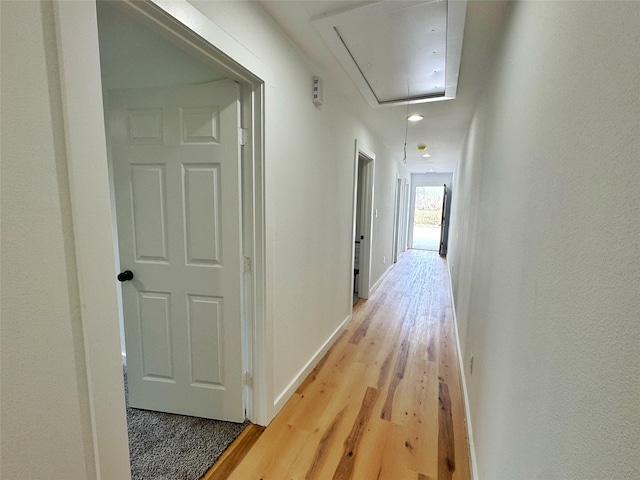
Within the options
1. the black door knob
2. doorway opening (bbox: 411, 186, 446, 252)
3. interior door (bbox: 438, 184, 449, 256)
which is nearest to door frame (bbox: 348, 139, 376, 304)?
the black door knob

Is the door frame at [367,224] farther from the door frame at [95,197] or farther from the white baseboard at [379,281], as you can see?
the door frame at [95,197]

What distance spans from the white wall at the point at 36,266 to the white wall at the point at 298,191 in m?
0.74

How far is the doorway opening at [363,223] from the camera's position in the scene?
158 inches

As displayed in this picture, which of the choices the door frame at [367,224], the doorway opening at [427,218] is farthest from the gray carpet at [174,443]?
the doorway opening at [427,218]

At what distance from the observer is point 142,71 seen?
1758 mm

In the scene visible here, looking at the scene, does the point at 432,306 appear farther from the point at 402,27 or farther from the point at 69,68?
the point at 69,68

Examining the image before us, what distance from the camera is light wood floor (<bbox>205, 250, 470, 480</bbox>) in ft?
5.20

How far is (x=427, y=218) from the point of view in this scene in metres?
9.54

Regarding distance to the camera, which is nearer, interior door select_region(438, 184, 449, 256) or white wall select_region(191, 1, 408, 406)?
white wall select_region(191, 1, 408, 406)

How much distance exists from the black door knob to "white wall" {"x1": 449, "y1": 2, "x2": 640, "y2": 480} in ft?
6.67

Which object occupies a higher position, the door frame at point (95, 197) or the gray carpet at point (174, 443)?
the door frame at point (95, 197)

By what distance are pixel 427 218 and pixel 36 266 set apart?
9.81 meters

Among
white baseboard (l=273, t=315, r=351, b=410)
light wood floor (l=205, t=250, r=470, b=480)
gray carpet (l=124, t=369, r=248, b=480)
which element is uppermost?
white baseboard (l=273, t=315, r=351, b=410)

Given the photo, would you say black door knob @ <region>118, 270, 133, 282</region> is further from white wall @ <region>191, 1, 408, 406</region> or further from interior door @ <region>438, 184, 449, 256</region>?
interior door @ <region>438, 184, 449, 256</region>
